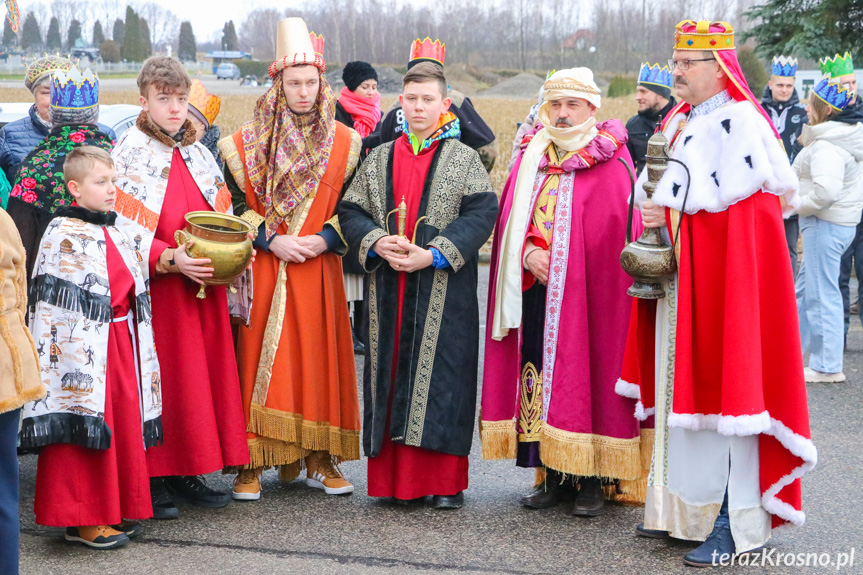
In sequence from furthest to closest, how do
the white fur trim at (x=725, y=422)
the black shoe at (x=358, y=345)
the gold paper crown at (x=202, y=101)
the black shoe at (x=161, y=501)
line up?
1. the black shoe at (x=358, y=345)
2. the gold paper crown at (x=202, y=101)
3. the black shoe at (x=161, y=501)
4. the white fur trim at (x=725, y=422)

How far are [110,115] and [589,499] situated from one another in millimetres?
5323

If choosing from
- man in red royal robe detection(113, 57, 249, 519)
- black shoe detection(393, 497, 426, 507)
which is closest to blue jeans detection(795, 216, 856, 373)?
black shoe detection(393, 497, 426, 507)

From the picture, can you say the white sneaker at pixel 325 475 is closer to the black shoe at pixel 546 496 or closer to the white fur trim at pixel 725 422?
the black shoe at pixel 546 496

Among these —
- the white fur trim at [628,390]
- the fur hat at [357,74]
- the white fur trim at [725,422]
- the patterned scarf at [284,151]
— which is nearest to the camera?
the white fur trim at [725,422]

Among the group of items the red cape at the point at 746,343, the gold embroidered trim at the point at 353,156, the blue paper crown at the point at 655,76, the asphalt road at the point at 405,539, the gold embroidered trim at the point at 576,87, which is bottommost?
the asphalt road at the point at 405,539

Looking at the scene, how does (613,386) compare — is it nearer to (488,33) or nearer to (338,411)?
(338,411)

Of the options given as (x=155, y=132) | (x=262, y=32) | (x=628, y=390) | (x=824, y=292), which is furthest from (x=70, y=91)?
(x=262, y=32)

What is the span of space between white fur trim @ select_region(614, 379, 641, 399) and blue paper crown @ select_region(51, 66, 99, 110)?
2.97m

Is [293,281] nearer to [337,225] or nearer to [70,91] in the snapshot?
[337,225]

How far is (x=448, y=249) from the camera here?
4.40 metres

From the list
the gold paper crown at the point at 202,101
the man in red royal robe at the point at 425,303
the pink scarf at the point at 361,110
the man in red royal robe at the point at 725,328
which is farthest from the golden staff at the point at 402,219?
the pink scarf at the point at 361,110

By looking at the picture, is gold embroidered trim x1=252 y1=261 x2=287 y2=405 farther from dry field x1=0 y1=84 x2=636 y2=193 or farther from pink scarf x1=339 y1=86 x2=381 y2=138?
dry field x1=0 y1=84 x2=636 y2=193

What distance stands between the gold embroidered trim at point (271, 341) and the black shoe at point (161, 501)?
1.90 feet

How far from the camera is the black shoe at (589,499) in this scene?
4.50 meters
